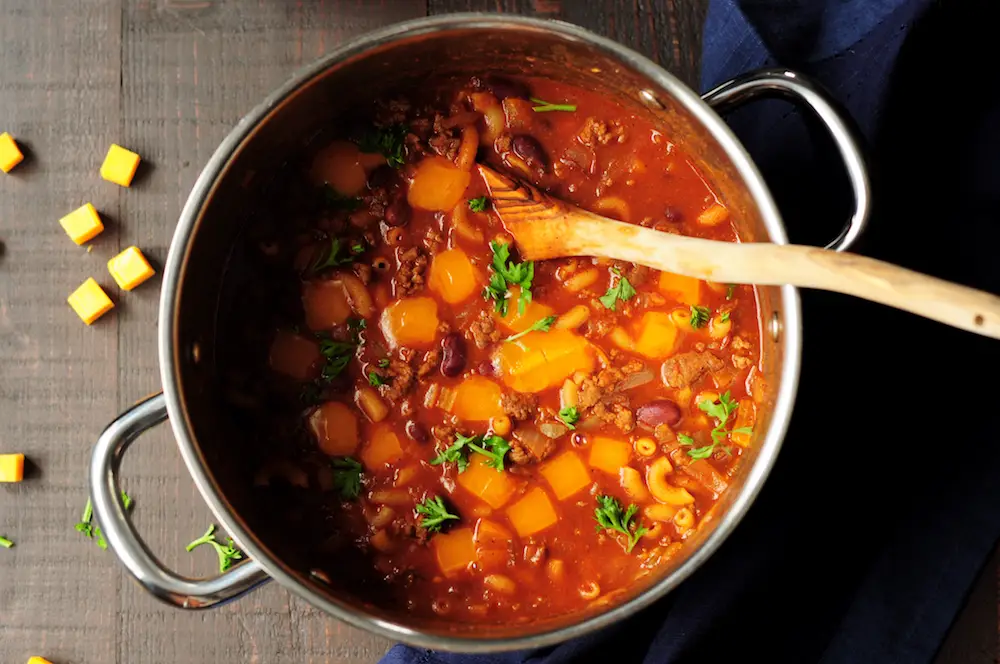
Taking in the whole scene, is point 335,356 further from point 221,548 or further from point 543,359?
point 221,548

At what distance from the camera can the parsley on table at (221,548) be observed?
2.55 metres

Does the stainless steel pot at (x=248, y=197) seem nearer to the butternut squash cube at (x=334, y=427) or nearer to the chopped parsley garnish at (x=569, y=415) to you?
the butternut squash cube at (x=334, y=427)

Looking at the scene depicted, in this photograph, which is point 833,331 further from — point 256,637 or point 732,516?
point 256,637

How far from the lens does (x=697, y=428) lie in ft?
7.61

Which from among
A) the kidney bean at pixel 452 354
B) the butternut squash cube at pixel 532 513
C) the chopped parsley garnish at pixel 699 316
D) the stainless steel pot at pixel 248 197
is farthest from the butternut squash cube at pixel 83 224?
the chopped parsley garnish at pixel 699 316

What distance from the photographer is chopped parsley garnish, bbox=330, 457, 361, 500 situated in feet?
7.55

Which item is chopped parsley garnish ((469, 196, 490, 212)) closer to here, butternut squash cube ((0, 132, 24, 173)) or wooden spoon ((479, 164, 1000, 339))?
wooden spoon ((479, 164, 1000, 339))

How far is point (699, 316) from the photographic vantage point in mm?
2293

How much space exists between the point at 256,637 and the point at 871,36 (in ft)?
7.84

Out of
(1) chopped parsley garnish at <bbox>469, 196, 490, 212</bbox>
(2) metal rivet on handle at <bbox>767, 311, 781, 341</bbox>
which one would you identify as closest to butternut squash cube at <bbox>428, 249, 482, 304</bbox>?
(1) chopped parsley garnish at <bbox>469, 196, 490, 212</bbox>

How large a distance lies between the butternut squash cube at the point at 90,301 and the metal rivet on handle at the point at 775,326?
73.1 inches

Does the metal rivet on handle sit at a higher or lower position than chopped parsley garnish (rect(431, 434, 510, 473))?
higher

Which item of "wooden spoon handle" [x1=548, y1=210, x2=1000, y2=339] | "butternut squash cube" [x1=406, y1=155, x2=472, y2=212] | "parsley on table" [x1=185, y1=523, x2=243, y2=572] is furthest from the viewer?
"parsley on table" [x1=185, y1=523, x2=243, y2=572]

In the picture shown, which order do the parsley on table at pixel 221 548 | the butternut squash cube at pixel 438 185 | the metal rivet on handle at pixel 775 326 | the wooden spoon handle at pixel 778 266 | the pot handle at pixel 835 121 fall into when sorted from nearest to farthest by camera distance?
the wooden spoon handle at pixel 778 266, the pot handle at pixel 835 121, the metal rivet on handle at pixel 775 326, the butternut squash cube at pixel 438 185, the parsley on table at pixel 221 548
